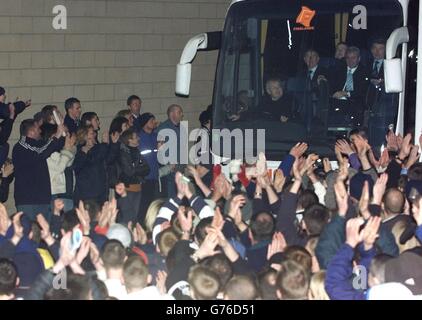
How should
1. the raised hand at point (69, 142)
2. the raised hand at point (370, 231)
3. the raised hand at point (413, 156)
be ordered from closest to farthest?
the raised hand at point (370, 231)
the raised hand at point (413, 156)
the raised hand at point (69, 142)

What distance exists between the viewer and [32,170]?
1420 centimetres

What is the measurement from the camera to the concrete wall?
17.2 meters

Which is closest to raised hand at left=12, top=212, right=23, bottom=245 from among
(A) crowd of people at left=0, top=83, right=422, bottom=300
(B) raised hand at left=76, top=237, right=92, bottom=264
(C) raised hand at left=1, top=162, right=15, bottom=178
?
(A) crowd of people at left=0, top=83, right=422, bottom=300

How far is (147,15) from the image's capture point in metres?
19.2

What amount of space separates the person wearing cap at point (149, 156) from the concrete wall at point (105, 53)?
1.91 meters

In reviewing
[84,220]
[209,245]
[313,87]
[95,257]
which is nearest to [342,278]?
[209,245]

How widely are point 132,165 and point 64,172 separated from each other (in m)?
0.87

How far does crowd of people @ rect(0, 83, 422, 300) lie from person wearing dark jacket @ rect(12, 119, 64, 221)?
0.5 inches

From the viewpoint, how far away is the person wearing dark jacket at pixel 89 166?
14.7m

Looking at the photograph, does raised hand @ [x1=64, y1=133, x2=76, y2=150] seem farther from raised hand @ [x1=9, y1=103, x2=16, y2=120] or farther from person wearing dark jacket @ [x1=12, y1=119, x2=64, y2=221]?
raised hand @ [x1=9, y1=103, x2=16, y2=120]

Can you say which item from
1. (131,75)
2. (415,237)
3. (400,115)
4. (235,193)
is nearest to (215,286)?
(415,237)

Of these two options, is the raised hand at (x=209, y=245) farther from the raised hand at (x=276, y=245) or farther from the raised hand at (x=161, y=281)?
the raised hand at (x=276, y=245)

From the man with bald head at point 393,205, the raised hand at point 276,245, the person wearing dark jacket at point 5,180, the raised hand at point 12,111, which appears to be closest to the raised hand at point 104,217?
the raised hand at point 276,245

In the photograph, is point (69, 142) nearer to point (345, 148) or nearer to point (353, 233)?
point (345, 148)
